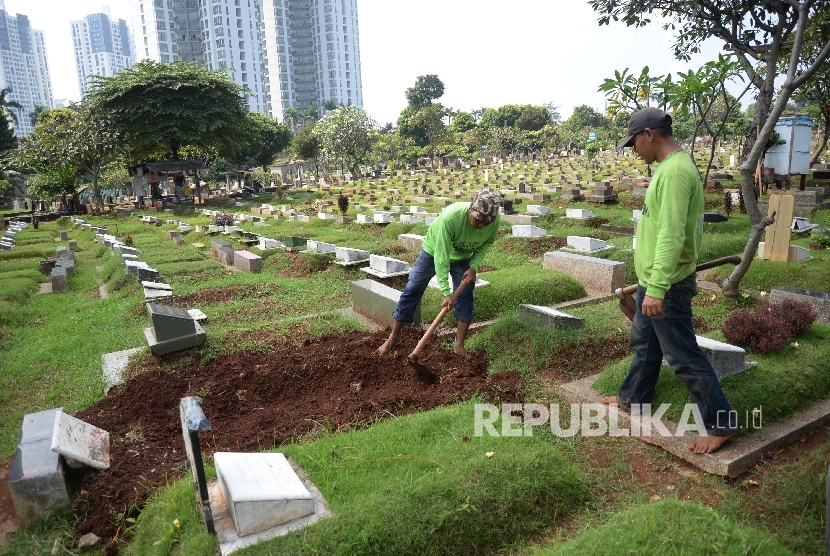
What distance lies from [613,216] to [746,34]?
182 inches

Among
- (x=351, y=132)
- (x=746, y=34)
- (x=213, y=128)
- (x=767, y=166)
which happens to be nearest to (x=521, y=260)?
(x=746, y=34)

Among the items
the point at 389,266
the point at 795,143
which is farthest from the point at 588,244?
the point at 795,143

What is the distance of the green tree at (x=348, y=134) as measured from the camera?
135 ft

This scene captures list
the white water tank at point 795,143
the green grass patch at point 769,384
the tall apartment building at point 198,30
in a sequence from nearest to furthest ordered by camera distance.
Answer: the green grass patch at point 769,384, the white water tank at point 795,143, the tall apartment building at point 198,30

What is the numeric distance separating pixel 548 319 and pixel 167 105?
28.6 meters

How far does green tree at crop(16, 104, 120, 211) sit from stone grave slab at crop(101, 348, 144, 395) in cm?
2469

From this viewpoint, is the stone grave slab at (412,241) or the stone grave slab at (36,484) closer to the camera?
the stone grave slab at (36,484)

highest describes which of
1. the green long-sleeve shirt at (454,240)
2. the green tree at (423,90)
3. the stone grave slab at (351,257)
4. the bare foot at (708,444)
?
the green tree at (423,90)

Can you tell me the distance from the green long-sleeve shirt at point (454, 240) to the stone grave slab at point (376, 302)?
3.54 ft

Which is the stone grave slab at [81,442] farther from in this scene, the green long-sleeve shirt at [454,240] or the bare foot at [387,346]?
the green long-sleeve shirt at [454,240]

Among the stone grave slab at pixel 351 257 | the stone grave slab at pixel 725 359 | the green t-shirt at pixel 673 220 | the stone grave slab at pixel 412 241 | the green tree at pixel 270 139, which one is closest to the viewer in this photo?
the green t-shirt at pixel 673 220

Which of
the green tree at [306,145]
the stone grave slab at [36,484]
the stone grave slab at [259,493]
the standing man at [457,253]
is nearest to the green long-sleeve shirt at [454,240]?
the standing man at [457,253]

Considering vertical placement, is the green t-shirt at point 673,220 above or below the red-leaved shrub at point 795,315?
above

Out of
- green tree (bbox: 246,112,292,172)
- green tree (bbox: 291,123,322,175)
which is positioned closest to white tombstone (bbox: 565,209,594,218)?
green tree (bbox: 246,112,292,172)
